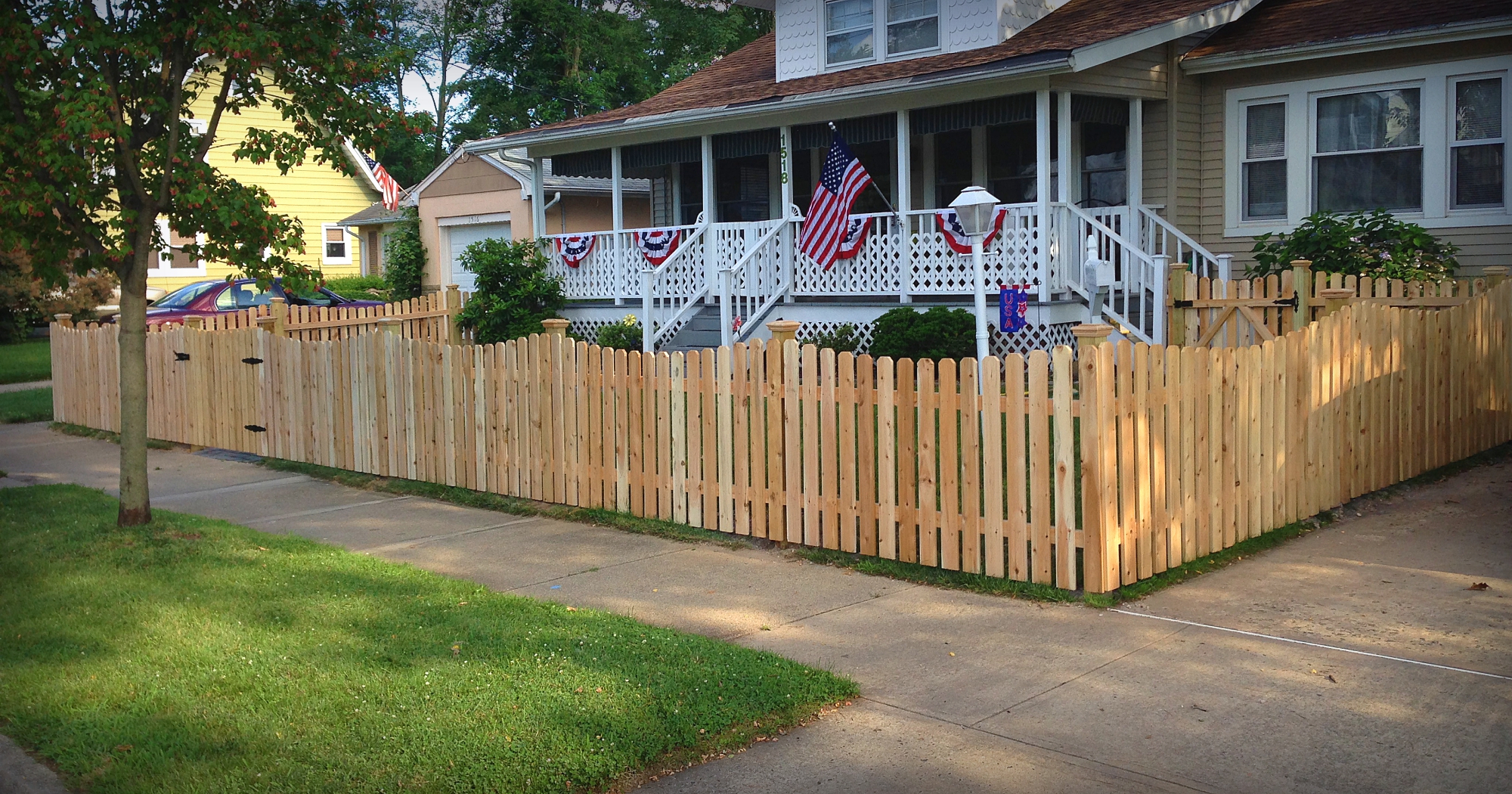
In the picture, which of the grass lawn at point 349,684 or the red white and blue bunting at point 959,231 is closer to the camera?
the grass lawn at point 349,684

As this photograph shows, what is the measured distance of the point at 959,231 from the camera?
15766 millimetres

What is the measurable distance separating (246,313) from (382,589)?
9.69 metres

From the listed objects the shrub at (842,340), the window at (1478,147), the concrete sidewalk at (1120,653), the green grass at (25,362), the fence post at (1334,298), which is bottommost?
Answer: the concrete sidewalk at (1120,653)

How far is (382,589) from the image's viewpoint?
290 inches

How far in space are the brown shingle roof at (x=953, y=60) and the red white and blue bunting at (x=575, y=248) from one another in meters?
1.83

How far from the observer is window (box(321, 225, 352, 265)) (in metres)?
36.6

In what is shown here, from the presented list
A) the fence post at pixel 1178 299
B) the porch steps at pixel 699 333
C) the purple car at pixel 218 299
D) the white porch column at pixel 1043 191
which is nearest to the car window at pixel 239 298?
the purple car at pixel 218 299

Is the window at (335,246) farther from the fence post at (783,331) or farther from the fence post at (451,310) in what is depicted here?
the fence post at (783,331)

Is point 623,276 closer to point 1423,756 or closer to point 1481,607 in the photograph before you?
point 1481,607

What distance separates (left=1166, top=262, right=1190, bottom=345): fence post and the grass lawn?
8.05 m

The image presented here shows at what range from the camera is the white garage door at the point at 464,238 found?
1238 inches

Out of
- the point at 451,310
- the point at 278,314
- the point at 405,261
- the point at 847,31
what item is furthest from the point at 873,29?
the point at 405,261

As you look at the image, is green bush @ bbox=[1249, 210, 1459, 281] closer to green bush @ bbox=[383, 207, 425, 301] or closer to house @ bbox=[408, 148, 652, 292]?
house @ bbox=[408, 148, 652, 292]

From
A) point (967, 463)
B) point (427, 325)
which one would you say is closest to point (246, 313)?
point (427, 325)
